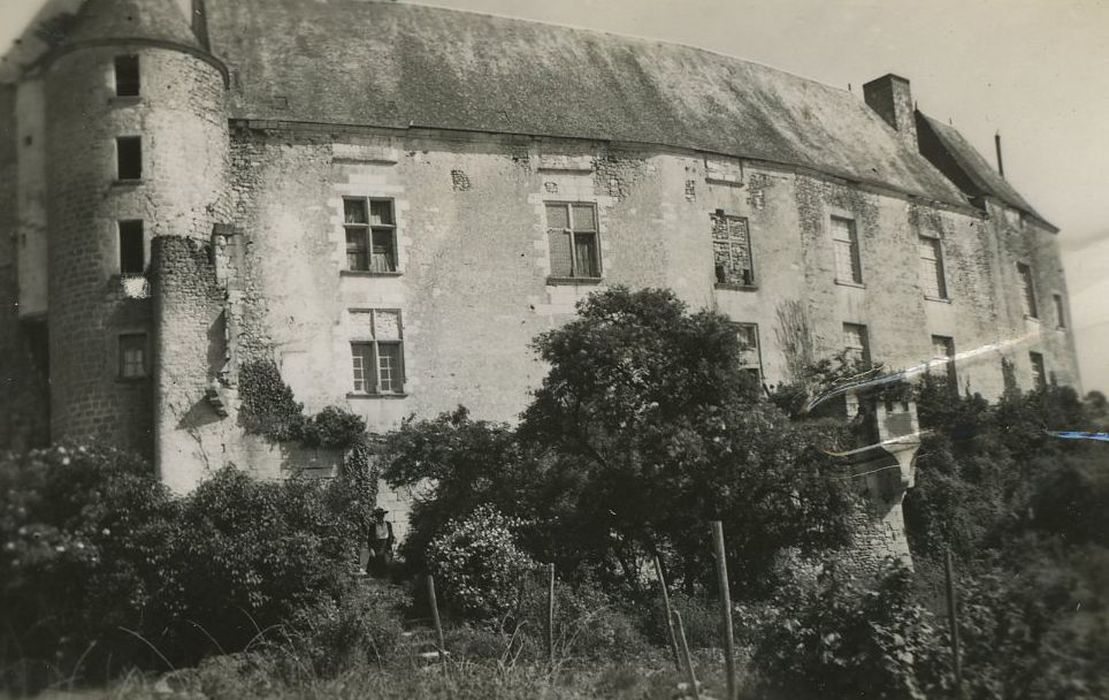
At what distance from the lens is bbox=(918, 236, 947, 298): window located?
31.2m

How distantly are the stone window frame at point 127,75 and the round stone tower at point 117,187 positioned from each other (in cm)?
2

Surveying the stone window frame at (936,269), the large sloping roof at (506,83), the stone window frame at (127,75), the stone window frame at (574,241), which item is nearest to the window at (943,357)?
the stone window frame at (936,269)

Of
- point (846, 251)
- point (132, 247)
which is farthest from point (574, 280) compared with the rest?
point (132, 247)

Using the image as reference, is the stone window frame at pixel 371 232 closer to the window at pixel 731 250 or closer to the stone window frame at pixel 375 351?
the stone window frame at pixel 375 351

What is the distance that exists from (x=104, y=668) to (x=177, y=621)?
273 centimetres

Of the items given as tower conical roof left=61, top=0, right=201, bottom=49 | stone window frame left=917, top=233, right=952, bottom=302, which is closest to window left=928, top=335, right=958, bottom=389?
stone window frame left=917, top=233, right=952, bottom=302

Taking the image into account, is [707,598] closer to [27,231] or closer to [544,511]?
[544,511]

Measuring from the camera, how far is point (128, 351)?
68.5 feet

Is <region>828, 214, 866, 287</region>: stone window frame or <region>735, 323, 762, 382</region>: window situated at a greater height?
<region>828, 214, 866, 287</region>: stone window frame

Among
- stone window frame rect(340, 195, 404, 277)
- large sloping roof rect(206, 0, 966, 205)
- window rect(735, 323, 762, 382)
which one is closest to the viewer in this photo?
stone window frame rect(340, 195, 404, 277)

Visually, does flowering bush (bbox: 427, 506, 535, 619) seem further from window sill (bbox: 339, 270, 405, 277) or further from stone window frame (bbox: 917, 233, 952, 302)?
stone window frame (bbox: 917, 233, 952, 302)

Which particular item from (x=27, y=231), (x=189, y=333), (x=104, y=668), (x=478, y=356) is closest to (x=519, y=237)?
(x=478, y=356)

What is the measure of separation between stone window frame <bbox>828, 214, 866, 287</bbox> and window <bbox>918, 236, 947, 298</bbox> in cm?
240

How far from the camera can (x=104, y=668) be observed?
1363cm
